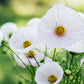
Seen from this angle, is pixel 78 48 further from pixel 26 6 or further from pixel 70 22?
pixel 26 6

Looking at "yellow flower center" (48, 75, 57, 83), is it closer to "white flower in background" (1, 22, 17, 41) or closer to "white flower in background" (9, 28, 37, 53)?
"white flower in background" (9, 28, 37, 53)

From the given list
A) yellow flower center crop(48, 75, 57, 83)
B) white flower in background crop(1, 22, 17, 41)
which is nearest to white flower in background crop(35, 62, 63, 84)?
yellow flower center crop(48, 75, 57, 83)

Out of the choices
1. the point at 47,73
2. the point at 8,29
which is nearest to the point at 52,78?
the point at 47,73

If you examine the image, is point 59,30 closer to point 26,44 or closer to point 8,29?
point 26,44

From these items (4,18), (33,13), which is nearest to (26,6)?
(33,13)

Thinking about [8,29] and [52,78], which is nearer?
[52,78]
